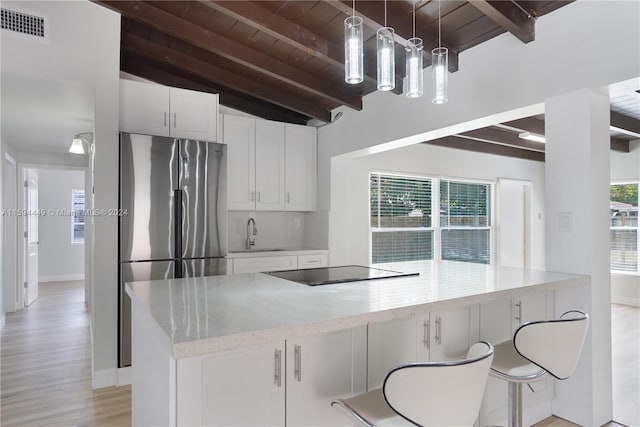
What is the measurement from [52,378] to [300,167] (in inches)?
120

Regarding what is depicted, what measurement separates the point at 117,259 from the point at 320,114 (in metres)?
2.60

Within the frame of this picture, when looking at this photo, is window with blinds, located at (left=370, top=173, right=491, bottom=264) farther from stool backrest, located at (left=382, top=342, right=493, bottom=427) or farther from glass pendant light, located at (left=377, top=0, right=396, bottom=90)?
stool backrest, located at (left=382, top=342, right=493, bottom=427)

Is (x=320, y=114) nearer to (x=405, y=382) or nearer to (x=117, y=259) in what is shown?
(x=117, y=259)

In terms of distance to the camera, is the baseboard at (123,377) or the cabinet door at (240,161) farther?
the cabinet door at (240,161)

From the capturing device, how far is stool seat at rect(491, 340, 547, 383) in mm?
1709

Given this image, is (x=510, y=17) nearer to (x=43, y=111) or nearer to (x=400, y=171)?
(x=400, y=171)

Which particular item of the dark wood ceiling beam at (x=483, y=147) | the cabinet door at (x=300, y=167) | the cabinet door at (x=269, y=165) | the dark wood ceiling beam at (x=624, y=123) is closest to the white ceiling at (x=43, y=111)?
the cabinet door at (x=269, y=165)

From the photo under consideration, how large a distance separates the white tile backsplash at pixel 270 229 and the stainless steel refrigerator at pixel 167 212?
40.1 inches

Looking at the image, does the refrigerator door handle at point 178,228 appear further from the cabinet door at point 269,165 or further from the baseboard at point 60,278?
the baseboard at point 60,278

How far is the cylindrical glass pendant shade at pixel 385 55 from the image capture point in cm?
176

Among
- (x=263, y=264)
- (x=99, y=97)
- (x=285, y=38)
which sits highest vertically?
(x=285, y=38)

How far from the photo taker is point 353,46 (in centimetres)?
171

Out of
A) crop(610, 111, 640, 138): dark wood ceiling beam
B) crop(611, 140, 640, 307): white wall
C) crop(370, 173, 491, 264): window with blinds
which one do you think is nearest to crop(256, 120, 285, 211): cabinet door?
crop(370, 173, 491, 264): window with blinds

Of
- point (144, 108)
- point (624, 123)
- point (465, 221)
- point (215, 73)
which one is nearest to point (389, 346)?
point (144, 108)
